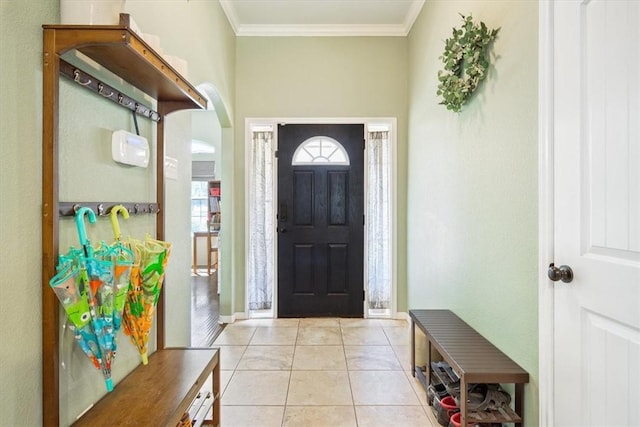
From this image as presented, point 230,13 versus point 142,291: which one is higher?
point 230,13

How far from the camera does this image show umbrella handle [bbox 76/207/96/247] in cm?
104

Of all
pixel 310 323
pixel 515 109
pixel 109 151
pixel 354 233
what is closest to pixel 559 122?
pixel 515 109

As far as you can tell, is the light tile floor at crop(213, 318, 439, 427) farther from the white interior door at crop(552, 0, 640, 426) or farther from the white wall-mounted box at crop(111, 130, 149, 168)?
the white wall-mounted box at crop(111, 130, 149, 168)

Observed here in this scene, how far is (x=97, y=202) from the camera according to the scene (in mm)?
1251

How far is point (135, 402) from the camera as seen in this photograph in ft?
3.90

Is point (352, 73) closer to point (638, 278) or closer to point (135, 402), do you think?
point (638, 278)

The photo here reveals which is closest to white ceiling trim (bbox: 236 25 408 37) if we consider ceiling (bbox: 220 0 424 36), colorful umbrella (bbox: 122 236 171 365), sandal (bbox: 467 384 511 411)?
ceiling (bbox: 220 0 424 36)

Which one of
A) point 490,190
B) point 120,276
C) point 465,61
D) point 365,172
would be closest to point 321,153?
point 365,172

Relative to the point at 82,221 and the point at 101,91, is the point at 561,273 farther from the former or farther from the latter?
the point at 101,91

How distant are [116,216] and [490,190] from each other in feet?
5.83

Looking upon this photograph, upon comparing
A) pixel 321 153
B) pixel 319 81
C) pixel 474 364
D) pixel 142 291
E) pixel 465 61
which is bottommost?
pixel 474 364

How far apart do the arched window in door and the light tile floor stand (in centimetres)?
169

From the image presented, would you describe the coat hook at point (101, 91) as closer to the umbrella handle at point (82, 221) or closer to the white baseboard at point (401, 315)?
the umbrella handle at point (82, 221)

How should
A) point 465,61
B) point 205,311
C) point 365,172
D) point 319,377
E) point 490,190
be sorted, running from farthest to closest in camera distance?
point 205,311 → point 365,172 → point 319,377 → point 465,61 → point 490,190
